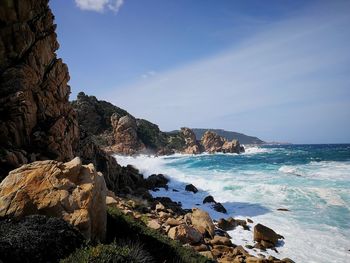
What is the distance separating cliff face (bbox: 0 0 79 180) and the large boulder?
343 inches

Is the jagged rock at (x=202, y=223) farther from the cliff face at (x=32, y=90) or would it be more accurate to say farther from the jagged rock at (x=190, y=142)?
the jagged rock at (x=190, y=142)

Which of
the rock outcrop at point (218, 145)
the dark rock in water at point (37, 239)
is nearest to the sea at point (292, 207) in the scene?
the dark rock in water at point (37, 239)

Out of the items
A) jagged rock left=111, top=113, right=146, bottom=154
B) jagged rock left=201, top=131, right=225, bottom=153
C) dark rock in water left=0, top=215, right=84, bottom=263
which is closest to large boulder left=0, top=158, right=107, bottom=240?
dark rock in water left=0, top=215, right=84, bottom=263

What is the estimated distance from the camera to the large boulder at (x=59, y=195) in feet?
27.1

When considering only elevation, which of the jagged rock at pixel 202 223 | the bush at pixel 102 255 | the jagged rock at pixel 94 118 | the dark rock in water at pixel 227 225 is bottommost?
the dark rock in water at pixel 227 225

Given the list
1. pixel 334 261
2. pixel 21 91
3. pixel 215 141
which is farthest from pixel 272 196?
pixel 215 141

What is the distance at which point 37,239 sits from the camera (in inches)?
277

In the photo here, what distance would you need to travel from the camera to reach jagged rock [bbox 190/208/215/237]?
18.2m

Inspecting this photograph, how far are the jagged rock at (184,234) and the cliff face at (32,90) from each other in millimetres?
9050

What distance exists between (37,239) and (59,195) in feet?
5.60

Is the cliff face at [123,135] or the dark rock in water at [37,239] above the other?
the cliff face at [123,135]

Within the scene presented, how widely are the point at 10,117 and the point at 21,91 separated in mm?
1850

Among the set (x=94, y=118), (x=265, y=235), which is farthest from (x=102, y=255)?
(x=94, y=118)

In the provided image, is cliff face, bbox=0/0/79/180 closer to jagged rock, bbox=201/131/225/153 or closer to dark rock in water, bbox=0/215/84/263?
dark rock in water, bbox=0/215/84/263
